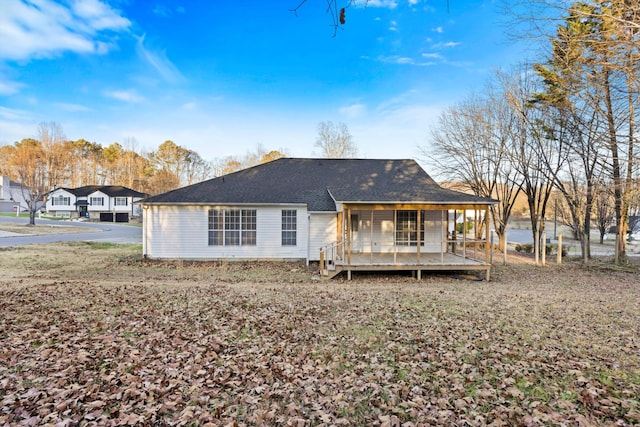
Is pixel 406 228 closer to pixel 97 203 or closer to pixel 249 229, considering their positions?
pixel 249 229

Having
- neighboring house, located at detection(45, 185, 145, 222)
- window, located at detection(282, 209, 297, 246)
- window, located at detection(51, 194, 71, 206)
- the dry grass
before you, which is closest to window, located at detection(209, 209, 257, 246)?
window, located at detection(282, 209, 297, 246)

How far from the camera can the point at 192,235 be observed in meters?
15.9

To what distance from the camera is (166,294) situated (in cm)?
863

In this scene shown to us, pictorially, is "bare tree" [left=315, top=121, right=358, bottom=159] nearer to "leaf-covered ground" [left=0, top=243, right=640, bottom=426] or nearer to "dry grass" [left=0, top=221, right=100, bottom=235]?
"dry grass" [left=0, top=221, right=100, bottom=235]

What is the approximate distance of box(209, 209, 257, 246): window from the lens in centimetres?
1591

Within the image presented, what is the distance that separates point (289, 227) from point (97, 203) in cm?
5051

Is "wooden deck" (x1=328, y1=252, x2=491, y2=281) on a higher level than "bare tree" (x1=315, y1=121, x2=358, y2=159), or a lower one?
lower

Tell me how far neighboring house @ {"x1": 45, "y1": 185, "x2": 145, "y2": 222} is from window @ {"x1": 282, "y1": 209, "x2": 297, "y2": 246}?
4420cm

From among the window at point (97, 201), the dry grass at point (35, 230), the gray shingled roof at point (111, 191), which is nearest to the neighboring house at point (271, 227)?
the dry grass at point (35, 230)

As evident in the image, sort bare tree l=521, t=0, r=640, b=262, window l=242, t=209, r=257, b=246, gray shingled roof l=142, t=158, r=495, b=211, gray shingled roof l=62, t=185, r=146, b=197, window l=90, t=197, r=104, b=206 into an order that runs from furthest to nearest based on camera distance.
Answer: window l=90, t=197, r=104, b=206, gray shingled roof l=62, t=185, r=146, b=197, window l=242, t=209, r=257, b=246, gray shingled roof l=142, t=158, r=495, b=211, bare tree l=521, t=0, r=640, b=262

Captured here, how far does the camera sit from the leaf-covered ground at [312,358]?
137 inches

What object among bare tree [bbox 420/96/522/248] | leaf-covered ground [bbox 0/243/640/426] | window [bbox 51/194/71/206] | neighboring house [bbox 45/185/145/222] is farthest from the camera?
window [bbox 51/194/71/206]

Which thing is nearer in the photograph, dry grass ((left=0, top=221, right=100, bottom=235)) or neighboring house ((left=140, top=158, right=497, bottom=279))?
neighboring house ((left=140, top=158, right=497, bottom=279))

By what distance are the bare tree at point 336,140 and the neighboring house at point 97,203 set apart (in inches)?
1266
